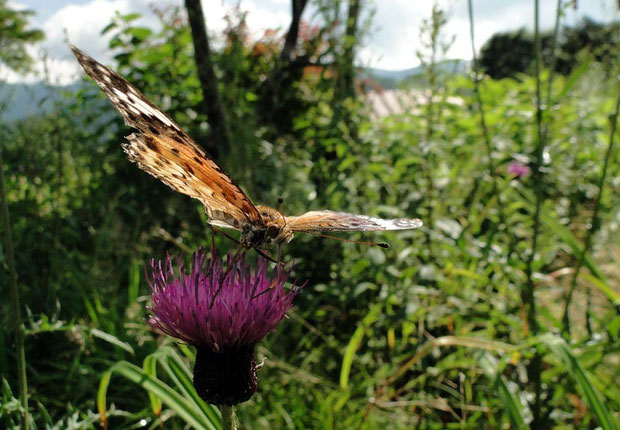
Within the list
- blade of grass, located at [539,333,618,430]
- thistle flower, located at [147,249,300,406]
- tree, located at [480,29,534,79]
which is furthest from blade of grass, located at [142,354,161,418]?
tree, located at [480,29,534,79]

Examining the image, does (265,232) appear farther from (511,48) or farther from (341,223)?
(511,48)

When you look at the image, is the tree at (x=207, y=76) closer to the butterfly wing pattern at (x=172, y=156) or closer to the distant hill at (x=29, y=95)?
the distant hill at (x=29, y=95)

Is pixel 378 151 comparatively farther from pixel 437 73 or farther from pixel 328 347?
pixel 328 347

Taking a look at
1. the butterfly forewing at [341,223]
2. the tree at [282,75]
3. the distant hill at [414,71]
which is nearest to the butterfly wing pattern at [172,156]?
the butterfly forewing at [341,223]

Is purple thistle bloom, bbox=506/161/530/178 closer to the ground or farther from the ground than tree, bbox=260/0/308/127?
closer to the ground

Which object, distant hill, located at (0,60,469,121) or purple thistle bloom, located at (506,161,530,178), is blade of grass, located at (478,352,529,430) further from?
purple thistle bloom, located at (506,161,530,178)

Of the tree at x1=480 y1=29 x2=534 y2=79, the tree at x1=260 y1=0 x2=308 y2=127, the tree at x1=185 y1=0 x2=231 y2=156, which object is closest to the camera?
the tree at x1=185 y1=0 x2=231 y2=156

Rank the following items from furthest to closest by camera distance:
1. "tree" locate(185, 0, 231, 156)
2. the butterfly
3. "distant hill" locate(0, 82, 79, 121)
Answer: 1. "tree" locate(185, 0, 231, 156)
2. "distant hill" locate(0, 82, 79, 121)
3. the butterfly

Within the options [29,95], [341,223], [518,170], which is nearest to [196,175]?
[341,223]
